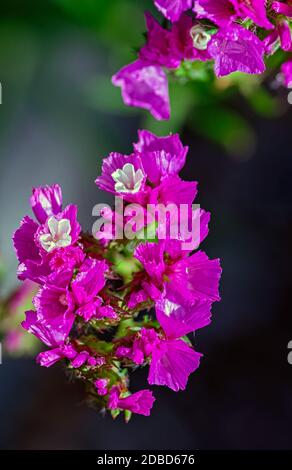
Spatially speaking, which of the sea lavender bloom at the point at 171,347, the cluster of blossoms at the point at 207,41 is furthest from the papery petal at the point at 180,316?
the cluster of blossoms at the point at 207,41

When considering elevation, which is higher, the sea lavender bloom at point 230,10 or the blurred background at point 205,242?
the sea lavender bloom at point 230,10

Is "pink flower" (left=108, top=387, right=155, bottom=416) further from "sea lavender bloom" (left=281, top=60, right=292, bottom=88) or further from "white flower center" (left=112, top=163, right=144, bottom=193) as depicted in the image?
"sea lavender bloom" (left=281, top=60, right=292, bottom=88)

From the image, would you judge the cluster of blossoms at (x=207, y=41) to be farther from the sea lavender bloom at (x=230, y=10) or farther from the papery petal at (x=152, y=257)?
the papery petal at (x=152, y=257)

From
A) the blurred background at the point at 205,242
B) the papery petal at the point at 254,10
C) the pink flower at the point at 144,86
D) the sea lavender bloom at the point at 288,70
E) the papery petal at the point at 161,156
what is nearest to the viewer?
the papery petal at the point at 254,10

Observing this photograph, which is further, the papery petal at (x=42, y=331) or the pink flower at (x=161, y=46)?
the pink flower at (x=161, y=46)

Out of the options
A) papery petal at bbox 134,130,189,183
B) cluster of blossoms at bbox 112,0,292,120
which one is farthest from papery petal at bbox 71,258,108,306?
cluster of blossoms at bbox 112,0,292,120

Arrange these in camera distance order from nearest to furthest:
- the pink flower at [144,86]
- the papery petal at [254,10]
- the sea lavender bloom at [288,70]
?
the papery petal at [254,10], the sea lavender bloom at [288,70], the pink flower at [144,86]
